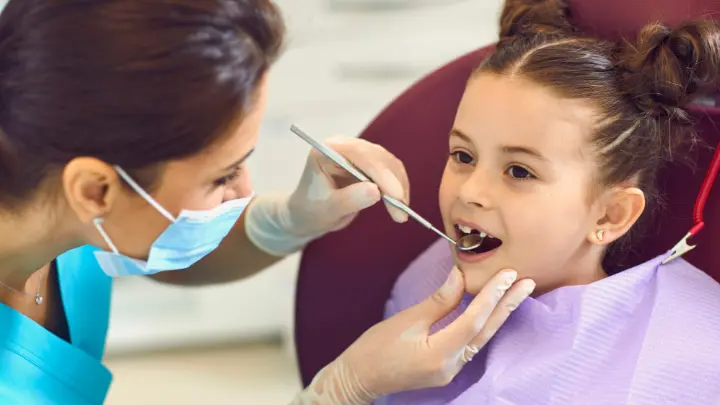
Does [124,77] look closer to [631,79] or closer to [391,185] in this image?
[391,185]

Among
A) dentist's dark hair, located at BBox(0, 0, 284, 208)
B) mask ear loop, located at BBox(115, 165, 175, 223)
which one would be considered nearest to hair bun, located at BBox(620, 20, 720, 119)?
dentist's dark hair, located at BBox(0, 0, 284, 208)

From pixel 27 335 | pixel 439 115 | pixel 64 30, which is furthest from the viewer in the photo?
pixel 439 115

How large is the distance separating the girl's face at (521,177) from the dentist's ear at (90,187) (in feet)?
1.37

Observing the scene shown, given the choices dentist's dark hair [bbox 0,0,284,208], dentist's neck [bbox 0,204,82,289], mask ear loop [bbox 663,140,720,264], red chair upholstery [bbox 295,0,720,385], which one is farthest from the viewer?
red chair upholstery [bbox 295,0,720,385]

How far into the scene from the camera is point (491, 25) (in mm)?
1992

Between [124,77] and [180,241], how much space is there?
0.86 ft

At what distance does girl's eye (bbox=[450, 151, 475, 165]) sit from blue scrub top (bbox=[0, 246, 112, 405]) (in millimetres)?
566

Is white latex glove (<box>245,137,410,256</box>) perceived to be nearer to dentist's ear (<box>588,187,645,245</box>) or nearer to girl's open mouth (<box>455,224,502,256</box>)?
girl's open mouth (<box>455,224,502,256</box>)

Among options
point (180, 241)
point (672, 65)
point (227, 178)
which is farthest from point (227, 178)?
point (672, 65)

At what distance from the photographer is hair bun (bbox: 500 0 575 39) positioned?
106cm

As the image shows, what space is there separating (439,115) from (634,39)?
0.97 ft

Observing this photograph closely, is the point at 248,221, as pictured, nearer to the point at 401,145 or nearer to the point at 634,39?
the point at 401,145

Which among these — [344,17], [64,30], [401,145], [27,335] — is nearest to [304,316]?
[401,145]

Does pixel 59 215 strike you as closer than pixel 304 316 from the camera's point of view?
Yes
